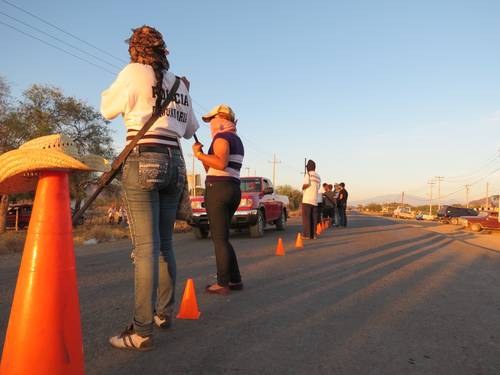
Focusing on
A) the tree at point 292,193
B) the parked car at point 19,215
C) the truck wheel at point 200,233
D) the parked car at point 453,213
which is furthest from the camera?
the tree at point 292,193

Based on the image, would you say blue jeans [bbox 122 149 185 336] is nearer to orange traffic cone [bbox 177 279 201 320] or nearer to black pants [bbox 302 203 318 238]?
orange traffic cone [bbox 177 279 201 320]

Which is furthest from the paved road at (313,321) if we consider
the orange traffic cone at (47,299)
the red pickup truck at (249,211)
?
the red pickup truck at (249,211)

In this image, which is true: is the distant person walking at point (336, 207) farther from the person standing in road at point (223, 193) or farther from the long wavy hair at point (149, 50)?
the long wavy hair at point (149, 50)

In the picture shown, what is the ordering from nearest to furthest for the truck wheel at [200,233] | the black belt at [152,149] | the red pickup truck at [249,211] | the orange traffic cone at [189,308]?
1. the black belt at [152,149]
2. the orange traffic cone at [189,308]
3. the red pickup truck at [249,211]
4. the truck wheel at [200,233]

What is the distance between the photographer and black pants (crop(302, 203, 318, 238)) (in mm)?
11448

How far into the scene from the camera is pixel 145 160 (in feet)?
10.2

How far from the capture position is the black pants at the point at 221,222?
4.98 meters

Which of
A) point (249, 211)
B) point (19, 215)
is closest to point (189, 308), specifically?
point (249, 211)

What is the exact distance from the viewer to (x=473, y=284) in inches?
238

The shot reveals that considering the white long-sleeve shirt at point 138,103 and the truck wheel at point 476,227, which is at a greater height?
the white long-sleeve shirt at point 138,103

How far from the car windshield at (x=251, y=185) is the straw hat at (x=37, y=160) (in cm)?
1109

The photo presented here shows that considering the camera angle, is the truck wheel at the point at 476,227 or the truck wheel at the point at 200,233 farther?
the truck wheel at the point at 476,227

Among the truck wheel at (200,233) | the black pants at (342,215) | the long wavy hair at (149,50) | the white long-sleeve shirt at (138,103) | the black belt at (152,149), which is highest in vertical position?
the long wavy hair at (149,50)

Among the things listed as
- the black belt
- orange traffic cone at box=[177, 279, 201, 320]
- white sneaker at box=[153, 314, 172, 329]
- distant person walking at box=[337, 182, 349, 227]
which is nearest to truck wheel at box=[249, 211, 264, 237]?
distant person walking at box=[337, 182, 349, 227]
